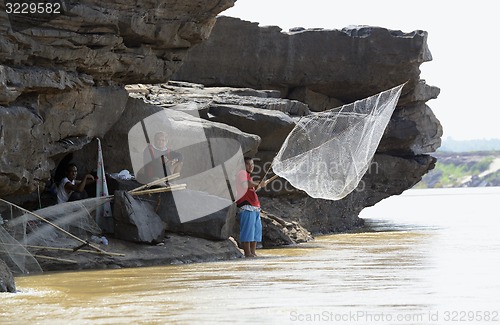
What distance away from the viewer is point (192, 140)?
1611 centimetres

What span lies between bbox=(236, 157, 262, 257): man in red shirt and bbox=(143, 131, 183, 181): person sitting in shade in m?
1.11

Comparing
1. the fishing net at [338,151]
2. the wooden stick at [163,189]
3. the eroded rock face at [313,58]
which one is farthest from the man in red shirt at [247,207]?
the eroded rock face at [313,58]

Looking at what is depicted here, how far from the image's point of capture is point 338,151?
48.4 ft

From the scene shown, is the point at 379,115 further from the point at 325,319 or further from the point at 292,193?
the point at 325,319

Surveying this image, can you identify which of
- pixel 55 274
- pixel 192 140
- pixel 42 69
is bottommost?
pixel 55 274

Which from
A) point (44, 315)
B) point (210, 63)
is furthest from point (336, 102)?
point (44, 315)

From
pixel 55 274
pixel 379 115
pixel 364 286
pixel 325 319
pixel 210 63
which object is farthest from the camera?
pixel 210 63

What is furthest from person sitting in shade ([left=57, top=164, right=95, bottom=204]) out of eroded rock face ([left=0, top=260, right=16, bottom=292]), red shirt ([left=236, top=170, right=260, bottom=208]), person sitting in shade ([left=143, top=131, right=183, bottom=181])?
eroded rock face ([left=0, top=260, right=16, bottom=292])

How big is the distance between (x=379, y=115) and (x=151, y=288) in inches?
226

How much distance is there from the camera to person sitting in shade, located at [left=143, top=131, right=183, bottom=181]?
1454 cm

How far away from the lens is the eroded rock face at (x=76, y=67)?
42.1 ft

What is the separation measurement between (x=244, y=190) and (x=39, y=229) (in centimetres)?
305

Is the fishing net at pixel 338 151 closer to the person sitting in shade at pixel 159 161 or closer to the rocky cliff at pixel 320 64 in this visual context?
the person sitting in shade at pixel 159 161

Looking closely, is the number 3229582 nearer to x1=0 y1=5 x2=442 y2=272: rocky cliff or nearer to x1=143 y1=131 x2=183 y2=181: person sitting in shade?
x1=0 y1=5 x2=442 y2=272: rocky cliff
